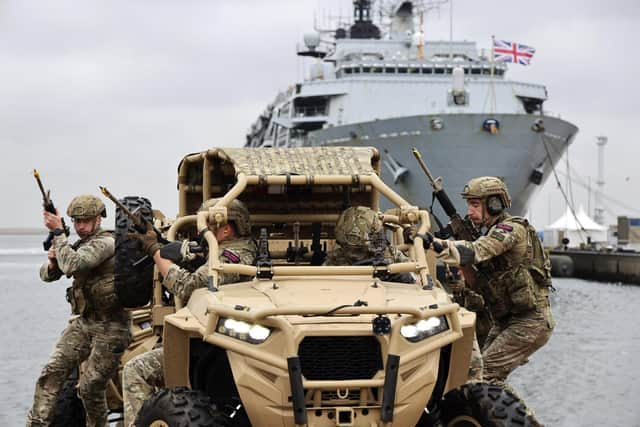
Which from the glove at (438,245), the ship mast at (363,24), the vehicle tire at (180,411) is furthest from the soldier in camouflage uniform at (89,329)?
the ship mast at (363,24)

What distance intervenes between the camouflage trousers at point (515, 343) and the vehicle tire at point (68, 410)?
301cm

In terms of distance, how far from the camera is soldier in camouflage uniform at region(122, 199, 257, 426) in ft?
21.7

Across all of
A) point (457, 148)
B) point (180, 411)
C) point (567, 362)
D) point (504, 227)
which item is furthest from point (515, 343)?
point (457, 148)

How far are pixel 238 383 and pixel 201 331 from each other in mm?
406

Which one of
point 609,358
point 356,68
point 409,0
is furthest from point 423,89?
point 609,358

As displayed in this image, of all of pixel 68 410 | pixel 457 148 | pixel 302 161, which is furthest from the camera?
pixel 457 148

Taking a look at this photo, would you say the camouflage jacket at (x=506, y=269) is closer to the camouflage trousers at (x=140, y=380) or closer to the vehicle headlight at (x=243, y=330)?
the camouflage trousers at (x=140, y=380)

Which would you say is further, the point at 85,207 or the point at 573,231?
the point at 573,231

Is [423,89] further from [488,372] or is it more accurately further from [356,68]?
[488,372]

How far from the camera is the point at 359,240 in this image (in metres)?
6.82

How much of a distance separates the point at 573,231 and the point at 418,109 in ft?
67.4

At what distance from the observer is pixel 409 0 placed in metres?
53.9

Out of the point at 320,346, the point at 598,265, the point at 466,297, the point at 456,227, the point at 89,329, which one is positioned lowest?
the point at 598,265

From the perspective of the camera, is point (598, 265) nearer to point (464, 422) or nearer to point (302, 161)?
point (302, 161)
